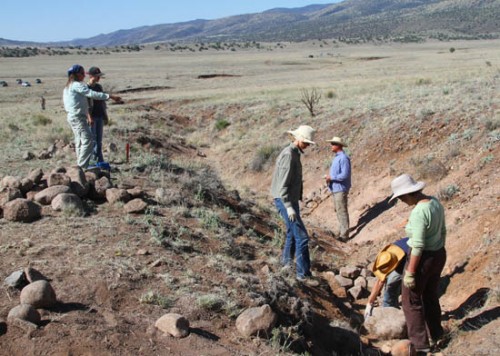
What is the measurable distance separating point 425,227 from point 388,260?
86 cm

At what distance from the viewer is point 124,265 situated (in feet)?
18.9

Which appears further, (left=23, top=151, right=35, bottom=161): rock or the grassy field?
(left=23, top=151, right=35, bottom=161): rock

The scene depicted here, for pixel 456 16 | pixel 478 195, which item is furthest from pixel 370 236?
pixel 456 16

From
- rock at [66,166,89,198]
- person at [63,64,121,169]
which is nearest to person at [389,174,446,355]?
rock at [66,166,89,198]

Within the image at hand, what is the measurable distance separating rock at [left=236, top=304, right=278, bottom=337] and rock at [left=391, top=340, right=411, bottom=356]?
1284 millimetres

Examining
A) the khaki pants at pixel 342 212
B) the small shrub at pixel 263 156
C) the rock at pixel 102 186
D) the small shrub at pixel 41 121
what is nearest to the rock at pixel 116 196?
the rock at pixel 102 186

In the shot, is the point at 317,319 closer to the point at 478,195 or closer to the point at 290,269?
the point at 290,269

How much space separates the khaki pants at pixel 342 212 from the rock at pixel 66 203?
458 centimetres

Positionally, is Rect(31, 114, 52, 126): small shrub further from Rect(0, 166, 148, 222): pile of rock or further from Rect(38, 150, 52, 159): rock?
Rect(0, 166, 148, 222): pile of rock

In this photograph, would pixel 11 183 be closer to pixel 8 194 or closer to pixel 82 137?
pixel 8 194

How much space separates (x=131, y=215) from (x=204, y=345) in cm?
330

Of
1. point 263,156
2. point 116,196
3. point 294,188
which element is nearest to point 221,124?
point 263,156

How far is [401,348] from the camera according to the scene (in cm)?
522

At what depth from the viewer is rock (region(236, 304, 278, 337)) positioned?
4867mm
